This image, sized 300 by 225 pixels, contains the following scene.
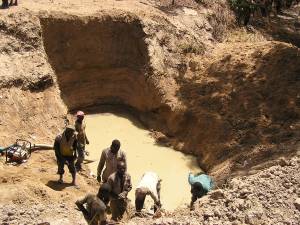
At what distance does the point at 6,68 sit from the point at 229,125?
20.6ft

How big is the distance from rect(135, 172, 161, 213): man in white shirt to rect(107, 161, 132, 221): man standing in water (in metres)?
0.24

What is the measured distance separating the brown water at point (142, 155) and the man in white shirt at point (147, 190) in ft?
5.88

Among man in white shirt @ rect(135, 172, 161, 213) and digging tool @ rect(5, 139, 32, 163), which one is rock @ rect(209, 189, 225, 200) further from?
digging tool @ rect(5, 139, 32, 163)

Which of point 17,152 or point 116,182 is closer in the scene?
point 116,182

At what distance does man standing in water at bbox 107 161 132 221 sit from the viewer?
8.71 m

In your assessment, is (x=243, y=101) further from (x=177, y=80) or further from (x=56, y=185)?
(x=56, y=185)

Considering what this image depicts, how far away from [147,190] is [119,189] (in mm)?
584

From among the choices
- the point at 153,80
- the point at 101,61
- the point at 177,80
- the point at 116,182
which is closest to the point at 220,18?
the point at 177,80

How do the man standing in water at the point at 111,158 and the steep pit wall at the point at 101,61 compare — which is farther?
the steep pit wall at the point at 101,61

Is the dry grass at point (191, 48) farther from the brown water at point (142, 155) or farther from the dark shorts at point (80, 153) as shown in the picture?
the dark shorts at point (80, 153)

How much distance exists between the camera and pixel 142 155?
44.7 ft

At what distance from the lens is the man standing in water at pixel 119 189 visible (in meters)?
8.71

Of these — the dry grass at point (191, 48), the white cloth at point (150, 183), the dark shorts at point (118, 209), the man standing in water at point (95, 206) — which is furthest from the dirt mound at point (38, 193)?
the dry grass at point (191, 48)

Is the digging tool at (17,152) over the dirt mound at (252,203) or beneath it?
beneath
